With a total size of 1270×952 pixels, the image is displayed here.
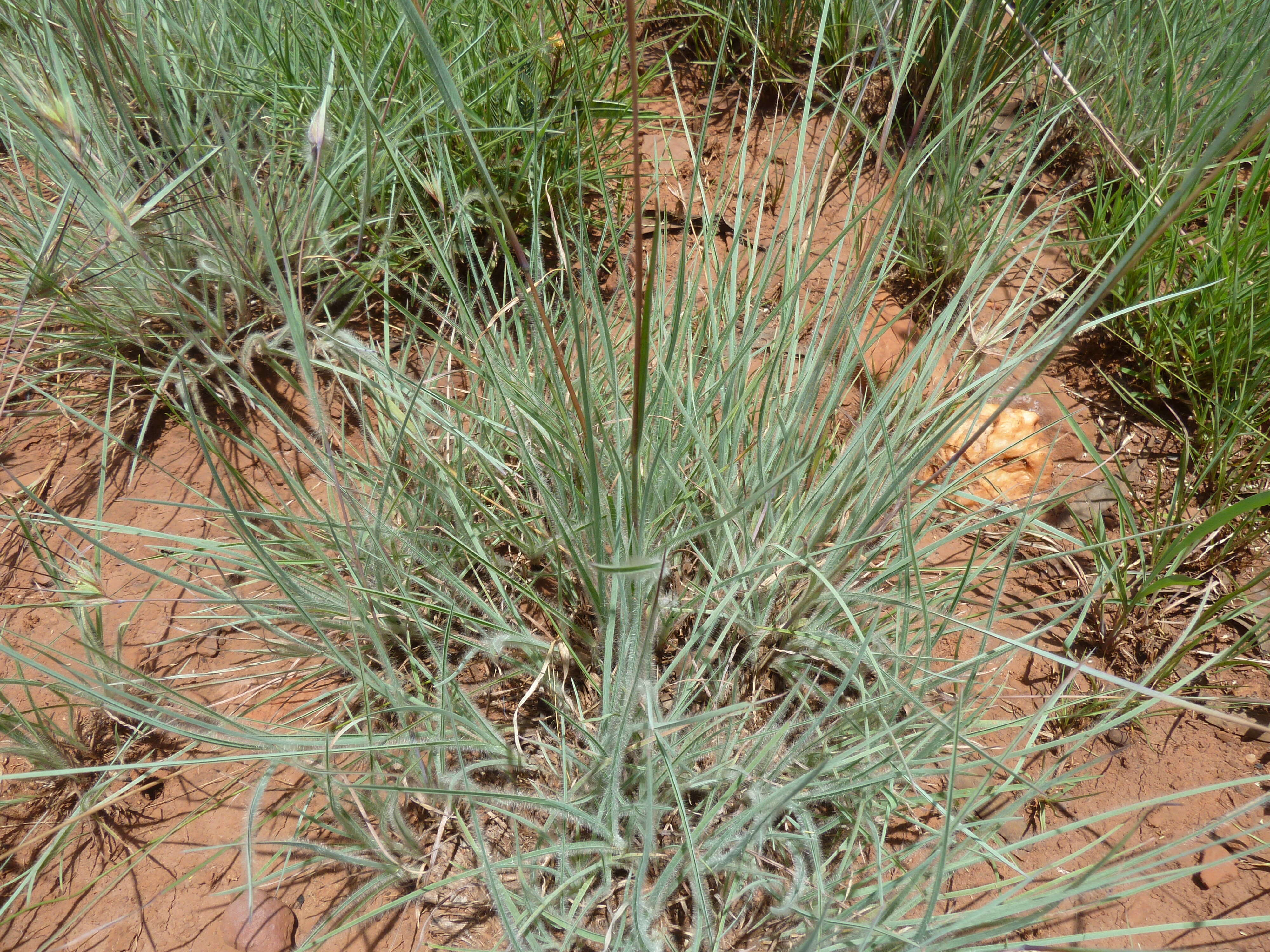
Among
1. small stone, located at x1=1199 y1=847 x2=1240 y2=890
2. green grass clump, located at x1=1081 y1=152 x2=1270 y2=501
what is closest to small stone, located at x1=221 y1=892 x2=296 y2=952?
small stone, located at x1=1199 y1=847 x2=1240 y2=890

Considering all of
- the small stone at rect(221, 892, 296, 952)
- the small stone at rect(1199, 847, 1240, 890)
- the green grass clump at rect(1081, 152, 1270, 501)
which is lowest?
the small stone at rect(221, 892, 296, 952)

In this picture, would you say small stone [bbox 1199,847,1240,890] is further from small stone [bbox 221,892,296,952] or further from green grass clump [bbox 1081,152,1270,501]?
small stone [bbox 221,892,296,952]

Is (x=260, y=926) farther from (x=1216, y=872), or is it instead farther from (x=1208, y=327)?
(x=1208, y=327)

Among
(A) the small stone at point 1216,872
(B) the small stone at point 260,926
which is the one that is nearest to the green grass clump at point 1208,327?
(A) the small stone at point 1216,872

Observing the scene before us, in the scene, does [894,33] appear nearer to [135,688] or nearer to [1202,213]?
[1202,213]

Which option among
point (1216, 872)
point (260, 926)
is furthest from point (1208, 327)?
point (260, 926)

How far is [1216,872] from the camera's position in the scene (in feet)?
3.95

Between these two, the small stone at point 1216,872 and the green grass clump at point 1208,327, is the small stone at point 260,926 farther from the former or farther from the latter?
the green grass clump at point 1208,327

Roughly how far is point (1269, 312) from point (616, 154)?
1.32 m

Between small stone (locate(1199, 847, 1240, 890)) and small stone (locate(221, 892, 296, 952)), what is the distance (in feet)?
4.47

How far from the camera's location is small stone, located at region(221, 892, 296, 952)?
112 centimetres

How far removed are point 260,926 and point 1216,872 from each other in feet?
4.70

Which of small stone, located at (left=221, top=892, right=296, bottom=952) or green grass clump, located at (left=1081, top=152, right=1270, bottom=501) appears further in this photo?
green grass clump, located at (left=1081, top=152, right=1270, bottom=501)

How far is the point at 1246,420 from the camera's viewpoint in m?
1.45
